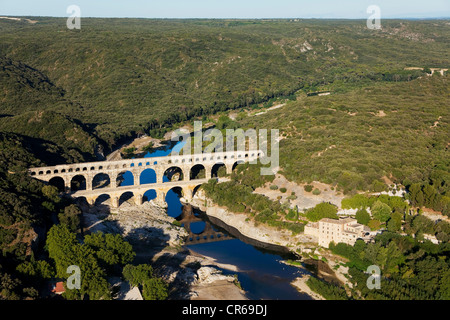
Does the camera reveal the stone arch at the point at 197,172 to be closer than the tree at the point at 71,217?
No

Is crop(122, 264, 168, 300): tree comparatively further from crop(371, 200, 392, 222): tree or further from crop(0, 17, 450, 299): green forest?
crop(371, 200, 392, 222): tree

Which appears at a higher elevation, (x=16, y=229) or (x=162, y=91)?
(x=162, y=91)

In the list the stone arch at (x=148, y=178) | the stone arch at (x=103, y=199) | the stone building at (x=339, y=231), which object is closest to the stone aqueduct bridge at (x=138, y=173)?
the stone arch at (x=103, y=199)

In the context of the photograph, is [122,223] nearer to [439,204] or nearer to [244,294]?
[244,294]

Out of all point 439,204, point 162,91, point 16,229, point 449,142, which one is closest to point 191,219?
point 16,229

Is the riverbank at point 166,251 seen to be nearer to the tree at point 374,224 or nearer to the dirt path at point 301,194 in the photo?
the dirt path at point 301,194

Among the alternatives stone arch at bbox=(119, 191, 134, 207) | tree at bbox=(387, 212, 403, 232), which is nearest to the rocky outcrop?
stone arch at bbox=(119, 191, 134, 207)
